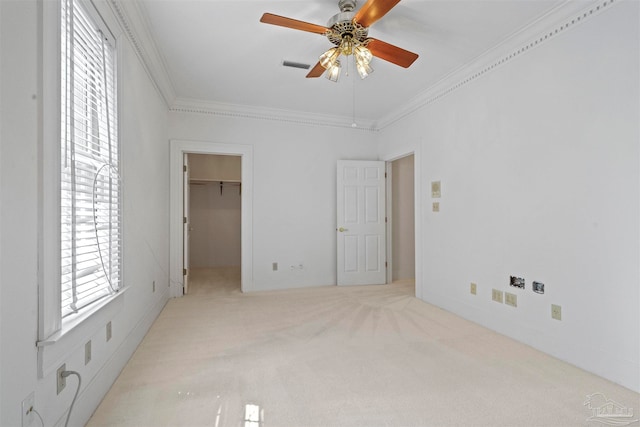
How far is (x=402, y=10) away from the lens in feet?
7.75

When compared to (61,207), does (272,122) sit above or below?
above

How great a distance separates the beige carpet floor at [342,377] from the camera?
1.70 meters

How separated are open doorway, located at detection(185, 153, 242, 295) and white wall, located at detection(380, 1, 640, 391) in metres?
4.50

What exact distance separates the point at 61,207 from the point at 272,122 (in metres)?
3.53

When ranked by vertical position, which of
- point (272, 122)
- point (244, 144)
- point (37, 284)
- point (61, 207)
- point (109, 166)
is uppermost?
point (272, 122)

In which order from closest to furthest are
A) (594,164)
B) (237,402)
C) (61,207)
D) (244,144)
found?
1. (61,207)
2. (237,402)
3. (594,164)
4. (244,144)

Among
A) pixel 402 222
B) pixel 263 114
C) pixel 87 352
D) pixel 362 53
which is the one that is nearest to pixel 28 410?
pixel 87 352

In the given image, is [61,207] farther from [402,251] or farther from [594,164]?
[402,251]

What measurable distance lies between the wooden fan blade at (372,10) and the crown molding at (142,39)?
5.33ft

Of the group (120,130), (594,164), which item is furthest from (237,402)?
(594,164)

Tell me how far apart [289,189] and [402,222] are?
6.78ft

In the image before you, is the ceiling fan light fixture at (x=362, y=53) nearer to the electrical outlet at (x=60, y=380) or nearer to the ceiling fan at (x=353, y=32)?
the ceiling fan at (x=353, y=32)

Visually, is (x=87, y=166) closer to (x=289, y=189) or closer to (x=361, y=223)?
(x=289, y=189)

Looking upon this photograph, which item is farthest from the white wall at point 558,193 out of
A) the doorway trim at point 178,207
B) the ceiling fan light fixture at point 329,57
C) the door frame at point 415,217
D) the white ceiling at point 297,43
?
the doorway trim at point 178,207
